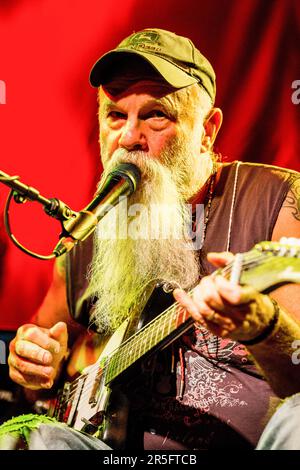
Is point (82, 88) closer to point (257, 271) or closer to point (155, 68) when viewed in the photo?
point (155, 68)

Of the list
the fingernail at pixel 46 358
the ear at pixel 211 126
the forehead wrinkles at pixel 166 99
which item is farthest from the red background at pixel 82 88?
the fingernail at pixel 46 358

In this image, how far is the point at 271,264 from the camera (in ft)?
3.29

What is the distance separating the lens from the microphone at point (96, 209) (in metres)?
1.09

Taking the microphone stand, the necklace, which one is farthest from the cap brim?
the microphone stand

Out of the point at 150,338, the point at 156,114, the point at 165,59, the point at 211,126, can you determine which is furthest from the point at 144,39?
the point at 150,338

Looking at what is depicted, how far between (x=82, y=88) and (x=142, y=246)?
0.71 meters

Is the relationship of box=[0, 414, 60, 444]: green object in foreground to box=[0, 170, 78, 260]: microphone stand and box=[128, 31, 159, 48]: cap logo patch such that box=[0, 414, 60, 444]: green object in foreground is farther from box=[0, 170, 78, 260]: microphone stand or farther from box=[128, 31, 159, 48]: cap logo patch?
box=[128, 31, 159, 48]: cap logo patch

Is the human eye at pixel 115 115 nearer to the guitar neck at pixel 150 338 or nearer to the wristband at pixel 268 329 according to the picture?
the guitar neck at pixel 150 338

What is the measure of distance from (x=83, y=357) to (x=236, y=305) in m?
0.89

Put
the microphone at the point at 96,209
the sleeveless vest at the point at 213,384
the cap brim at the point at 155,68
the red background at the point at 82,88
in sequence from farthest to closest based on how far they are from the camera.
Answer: the red background at the point at 82,88
the cap brim at the point at 155,68
the sleeveless vest at the point at 213,384
the microphone at the point at 96,209

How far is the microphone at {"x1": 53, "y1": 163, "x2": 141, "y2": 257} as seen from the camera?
109 cm

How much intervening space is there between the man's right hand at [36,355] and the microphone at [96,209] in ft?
1.76

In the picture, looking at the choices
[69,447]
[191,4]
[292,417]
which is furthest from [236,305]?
[191,4]
